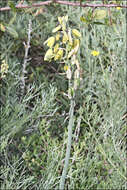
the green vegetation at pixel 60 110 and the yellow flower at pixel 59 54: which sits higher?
the yellow flower at pixel 59 54

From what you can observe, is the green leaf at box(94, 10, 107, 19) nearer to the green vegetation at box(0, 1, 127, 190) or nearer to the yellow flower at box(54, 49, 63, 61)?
the green vegetation at box(0, 1, 127, 190)

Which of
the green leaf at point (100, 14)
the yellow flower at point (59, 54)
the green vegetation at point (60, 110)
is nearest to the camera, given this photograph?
the yellow flower at point (59, 54)

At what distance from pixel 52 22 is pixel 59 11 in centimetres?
28

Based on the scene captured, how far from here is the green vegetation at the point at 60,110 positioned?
4.84 ft

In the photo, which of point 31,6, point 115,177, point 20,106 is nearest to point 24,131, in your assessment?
point 20,106

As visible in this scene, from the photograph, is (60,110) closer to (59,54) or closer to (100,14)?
(100,14)

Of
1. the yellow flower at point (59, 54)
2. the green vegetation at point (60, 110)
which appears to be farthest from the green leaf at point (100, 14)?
the yellow flower at point (59, 54)

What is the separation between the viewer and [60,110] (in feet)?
6.75

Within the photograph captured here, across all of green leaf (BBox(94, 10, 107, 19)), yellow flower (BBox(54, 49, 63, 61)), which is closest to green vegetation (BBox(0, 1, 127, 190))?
green leaf (BBox(94, 10, 107, 19))

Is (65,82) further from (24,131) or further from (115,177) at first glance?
(115,177)

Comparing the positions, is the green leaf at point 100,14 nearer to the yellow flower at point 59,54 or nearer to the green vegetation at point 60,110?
the green vegetation at point 60,110

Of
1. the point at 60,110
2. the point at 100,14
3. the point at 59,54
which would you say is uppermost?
the point at 100,14

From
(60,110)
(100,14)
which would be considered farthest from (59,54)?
(60,110)

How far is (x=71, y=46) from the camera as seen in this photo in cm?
97
